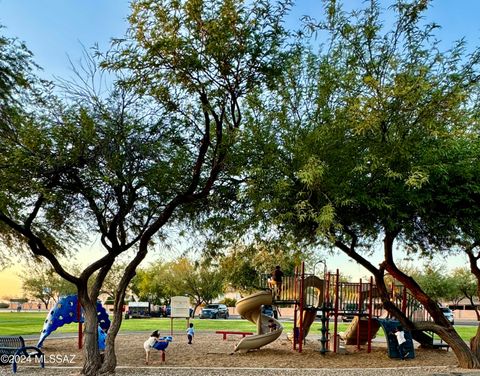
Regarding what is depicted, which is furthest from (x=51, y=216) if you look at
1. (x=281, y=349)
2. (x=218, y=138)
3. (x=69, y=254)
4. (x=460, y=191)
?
(x=460, y=191)

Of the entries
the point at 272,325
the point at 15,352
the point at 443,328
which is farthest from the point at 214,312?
the point at 15,352

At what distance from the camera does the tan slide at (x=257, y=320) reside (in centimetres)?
1927

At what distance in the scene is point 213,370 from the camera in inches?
596

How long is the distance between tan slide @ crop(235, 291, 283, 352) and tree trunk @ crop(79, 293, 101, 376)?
22.1 feet

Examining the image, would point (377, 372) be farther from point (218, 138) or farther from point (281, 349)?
point (218, 138)

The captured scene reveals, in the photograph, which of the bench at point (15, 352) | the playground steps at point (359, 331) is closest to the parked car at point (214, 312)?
the playground steps at point (359, 331)

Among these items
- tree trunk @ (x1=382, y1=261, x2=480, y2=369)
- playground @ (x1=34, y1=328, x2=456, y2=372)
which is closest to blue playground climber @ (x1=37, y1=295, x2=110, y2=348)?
playground @ (x1=34, y1=328, x2=456, y2=372)

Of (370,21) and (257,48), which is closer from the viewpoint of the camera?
(257,48)

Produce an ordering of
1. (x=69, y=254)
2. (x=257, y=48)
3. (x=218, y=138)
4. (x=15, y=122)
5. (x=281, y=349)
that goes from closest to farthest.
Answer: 1. (x=257, y=48)
2. (x=218, y=138)
3. (x=15, y=122)
4. (x=69, y=254)
5. (x=281, y=349)

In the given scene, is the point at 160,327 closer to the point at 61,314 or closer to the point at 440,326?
the point at 61,314

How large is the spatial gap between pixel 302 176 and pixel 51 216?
8161mm

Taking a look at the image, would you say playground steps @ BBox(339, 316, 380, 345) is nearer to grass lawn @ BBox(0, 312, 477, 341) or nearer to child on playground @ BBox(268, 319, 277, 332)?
child on playground @ BBox(268, 319, 277, 332)

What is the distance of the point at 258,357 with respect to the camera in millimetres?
18359

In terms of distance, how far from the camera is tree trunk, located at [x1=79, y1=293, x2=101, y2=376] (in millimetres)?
13373
